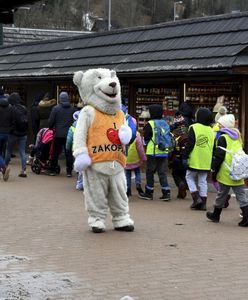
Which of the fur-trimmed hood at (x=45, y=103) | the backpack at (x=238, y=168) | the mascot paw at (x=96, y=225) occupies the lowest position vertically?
the mascot paw at (x=96, y=225)

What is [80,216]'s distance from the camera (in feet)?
32.0

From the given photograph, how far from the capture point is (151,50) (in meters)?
14.5

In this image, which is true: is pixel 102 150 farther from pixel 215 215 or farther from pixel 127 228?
pixel 215 215

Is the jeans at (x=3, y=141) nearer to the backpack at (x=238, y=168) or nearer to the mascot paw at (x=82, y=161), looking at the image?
the mascot paw at (x=82, y=161)

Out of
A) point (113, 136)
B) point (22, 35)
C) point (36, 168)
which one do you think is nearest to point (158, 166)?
point (113, 136)

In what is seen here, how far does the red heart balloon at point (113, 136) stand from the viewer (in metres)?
8.38

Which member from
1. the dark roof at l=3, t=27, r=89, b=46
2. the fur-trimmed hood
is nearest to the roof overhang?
the fur-trimmed hood

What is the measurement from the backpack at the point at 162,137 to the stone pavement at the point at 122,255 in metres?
1.03

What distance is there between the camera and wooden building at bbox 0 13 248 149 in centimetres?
1236

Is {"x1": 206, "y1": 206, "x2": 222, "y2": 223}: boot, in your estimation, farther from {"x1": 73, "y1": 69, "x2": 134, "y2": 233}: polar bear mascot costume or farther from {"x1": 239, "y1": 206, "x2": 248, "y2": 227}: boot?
{"x1": 73, "y1": 69, "x2": 134, "y2": 233}: polar bear mascot costume

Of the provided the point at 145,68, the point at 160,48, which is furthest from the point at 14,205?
the point at 160,48

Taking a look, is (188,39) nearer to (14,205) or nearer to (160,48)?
(160,48)

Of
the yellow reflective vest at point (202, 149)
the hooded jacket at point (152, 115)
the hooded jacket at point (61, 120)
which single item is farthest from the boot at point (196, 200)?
the hooded jacket at point (61, 120)

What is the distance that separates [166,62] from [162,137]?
2741 mm
